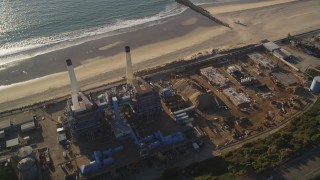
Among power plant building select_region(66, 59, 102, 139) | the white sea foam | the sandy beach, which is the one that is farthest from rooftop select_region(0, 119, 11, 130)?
the white sea foam

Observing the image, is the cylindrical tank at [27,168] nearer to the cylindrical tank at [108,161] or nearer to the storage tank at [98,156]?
the storage tank at [98,156]

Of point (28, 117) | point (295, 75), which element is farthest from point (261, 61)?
point (28, 117)

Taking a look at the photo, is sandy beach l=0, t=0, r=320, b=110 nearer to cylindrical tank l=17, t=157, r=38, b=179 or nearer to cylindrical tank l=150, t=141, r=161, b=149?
cylindrical tank l=17, t=157, r=38, b=179

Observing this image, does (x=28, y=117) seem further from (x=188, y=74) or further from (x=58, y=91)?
(x=188, y=74)

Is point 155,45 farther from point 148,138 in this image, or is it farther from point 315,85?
Answer: point 315,85

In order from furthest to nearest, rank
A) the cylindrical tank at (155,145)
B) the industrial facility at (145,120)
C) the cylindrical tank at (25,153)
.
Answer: the cylindrical tank at (155,145)
the industrial facility at (145,120)
the cylindrical tank at (25,153)

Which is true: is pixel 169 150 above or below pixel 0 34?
below

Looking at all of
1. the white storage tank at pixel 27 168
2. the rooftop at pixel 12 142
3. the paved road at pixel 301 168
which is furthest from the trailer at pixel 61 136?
the paved road at pixel 301 168
